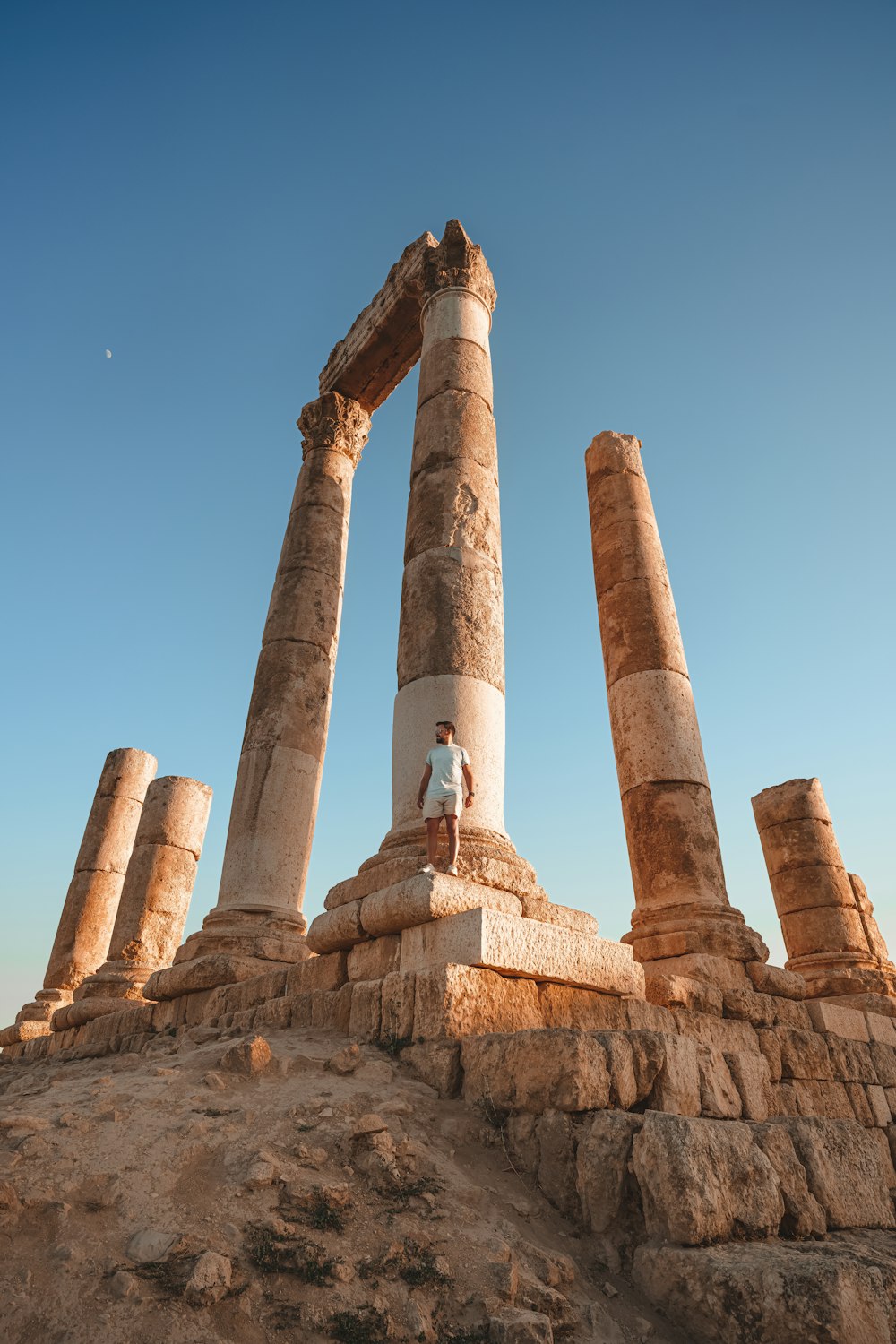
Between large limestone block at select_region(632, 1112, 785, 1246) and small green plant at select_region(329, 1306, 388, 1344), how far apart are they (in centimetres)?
119

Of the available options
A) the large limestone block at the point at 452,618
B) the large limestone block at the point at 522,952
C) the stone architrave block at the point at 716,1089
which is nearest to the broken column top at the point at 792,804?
the large limestone block at the point at 452,618

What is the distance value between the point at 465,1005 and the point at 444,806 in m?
1.83

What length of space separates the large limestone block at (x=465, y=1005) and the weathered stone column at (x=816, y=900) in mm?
8379

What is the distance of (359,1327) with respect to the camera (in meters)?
2.62

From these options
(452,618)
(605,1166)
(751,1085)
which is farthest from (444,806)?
(605,1166)

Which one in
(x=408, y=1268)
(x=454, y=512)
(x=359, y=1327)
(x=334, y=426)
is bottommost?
(x=359, y=1327)

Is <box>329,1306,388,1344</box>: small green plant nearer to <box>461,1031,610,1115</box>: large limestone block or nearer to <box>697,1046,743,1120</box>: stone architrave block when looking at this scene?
<box>461,1031,610,1115</box>: large limestone block

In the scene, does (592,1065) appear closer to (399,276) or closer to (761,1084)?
(761,1084)

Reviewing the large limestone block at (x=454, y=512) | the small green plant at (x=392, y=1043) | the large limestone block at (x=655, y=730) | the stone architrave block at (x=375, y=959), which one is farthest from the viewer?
the large limestone block at (x=655, y=730)

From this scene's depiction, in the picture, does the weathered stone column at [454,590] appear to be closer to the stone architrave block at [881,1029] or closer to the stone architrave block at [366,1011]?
the stone architrave block at [366,1011]

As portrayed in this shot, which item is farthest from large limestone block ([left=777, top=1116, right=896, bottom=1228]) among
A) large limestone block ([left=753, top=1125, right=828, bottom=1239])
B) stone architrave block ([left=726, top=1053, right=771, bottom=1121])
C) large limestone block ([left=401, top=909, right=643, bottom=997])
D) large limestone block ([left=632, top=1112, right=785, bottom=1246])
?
large limestone block ([left=401, top=909, right=643, bottom=997])

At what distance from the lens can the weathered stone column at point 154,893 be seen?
1251 cm

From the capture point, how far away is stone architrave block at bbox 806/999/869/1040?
8.51 m

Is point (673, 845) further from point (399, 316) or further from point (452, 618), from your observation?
point (399, 316)
